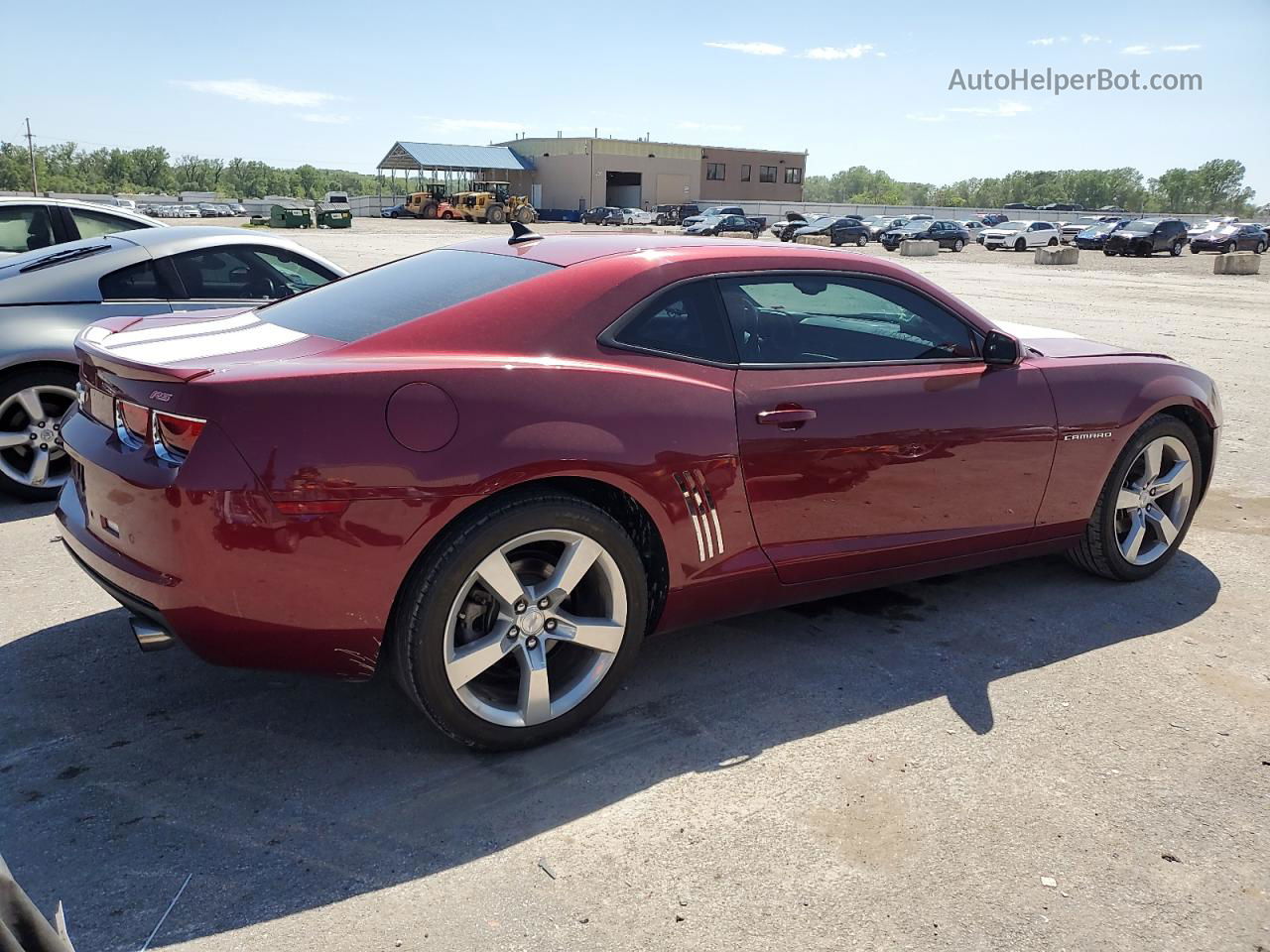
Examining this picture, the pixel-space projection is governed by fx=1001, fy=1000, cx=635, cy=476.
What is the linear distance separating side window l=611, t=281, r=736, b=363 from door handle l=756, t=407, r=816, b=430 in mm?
227

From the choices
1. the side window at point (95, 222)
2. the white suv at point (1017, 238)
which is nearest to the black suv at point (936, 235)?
the white suv at point (1017, 238)

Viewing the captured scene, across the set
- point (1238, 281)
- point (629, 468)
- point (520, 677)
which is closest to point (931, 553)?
point (629, 468)

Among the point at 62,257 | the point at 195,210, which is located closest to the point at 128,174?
the point at 195,210

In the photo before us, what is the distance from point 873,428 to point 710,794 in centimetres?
146

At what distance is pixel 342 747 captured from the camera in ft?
10.3

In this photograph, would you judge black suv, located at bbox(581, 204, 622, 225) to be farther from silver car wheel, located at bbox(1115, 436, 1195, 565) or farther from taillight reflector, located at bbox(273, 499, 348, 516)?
taillight reflector, located at bbox(273, 499, 348, 516)

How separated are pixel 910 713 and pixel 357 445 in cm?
207

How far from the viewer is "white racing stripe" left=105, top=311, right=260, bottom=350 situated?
335 cm

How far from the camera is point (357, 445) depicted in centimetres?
271

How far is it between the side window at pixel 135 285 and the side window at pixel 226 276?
13cm

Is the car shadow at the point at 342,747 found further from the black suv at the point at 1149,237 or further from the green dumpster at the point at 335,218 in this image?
the green dumpster at the point at 335,218

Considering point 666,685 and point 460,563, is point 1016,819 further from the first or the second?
point 460,563

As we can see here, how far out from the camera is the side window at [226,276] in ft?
20.0

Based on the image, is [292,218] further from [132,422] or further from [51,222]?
[132,422]
